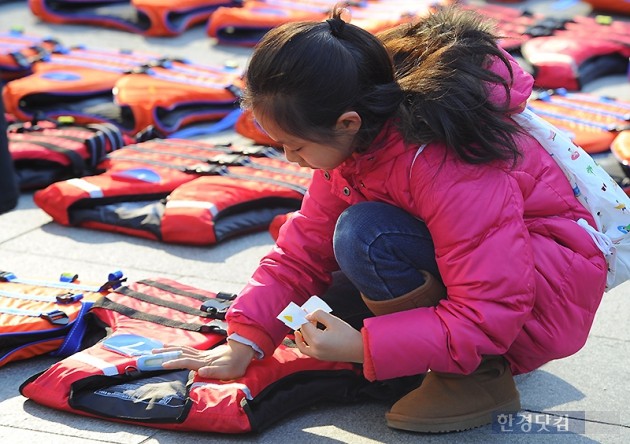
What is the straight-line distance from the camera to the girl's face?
218 centimetres

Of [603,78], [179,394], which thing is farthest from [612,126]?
[179,394]

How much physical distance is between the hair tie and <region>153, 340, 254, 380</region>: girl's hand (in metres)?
0.77

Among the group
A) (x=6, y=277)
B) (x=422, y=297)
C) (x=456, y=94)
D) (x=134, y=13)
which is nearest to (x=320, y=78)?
(x=456, y=94)

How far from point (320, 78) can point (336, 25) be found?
14 cm

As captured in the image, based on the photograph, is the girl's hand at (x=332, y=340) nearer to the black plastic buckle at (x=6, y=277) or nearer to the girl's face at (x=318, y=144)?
the girl's face at (x=318, y=144)

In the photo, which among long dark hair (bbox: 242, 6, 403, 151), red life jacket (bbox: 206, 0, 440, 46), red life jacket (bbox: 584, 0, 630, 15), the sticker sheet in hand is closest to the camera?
long dark hair (bbox: 242, 6, 403, 151)

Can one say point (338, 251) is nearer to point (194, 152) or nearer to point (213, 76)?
point (194, 152)

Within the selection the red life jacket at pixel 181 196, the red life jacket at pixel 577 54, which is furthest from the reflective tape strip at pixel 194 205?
the red life jacket at pixel 577 54

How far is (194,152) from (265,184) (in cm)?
52

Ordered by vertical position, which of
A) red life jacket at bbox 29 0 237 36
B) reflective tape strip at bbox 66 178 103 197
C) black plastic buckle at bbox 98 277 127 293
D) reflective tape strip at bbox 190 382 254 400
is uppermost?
reflective tape strip at bbox 190 382 254 400

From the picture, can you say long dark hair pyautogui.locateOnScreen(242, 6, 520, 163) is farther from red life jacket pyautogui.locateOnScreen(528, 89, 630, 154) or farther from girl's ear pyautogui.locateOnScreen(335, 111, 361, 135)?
red life jacket pyautogui.locateOnScreen(528, 89, 630, 154)

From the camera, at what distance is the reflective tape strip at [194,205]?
11.7ft

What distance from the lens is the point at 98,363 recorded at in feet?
7.97

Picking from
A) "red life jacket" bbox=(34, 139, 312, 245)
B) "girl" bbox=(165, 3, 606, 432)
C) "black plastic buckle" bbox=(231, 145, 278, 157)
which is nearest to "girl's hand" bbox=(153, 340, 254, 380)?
"girl" bbox=(165, 3, 606, 432)
